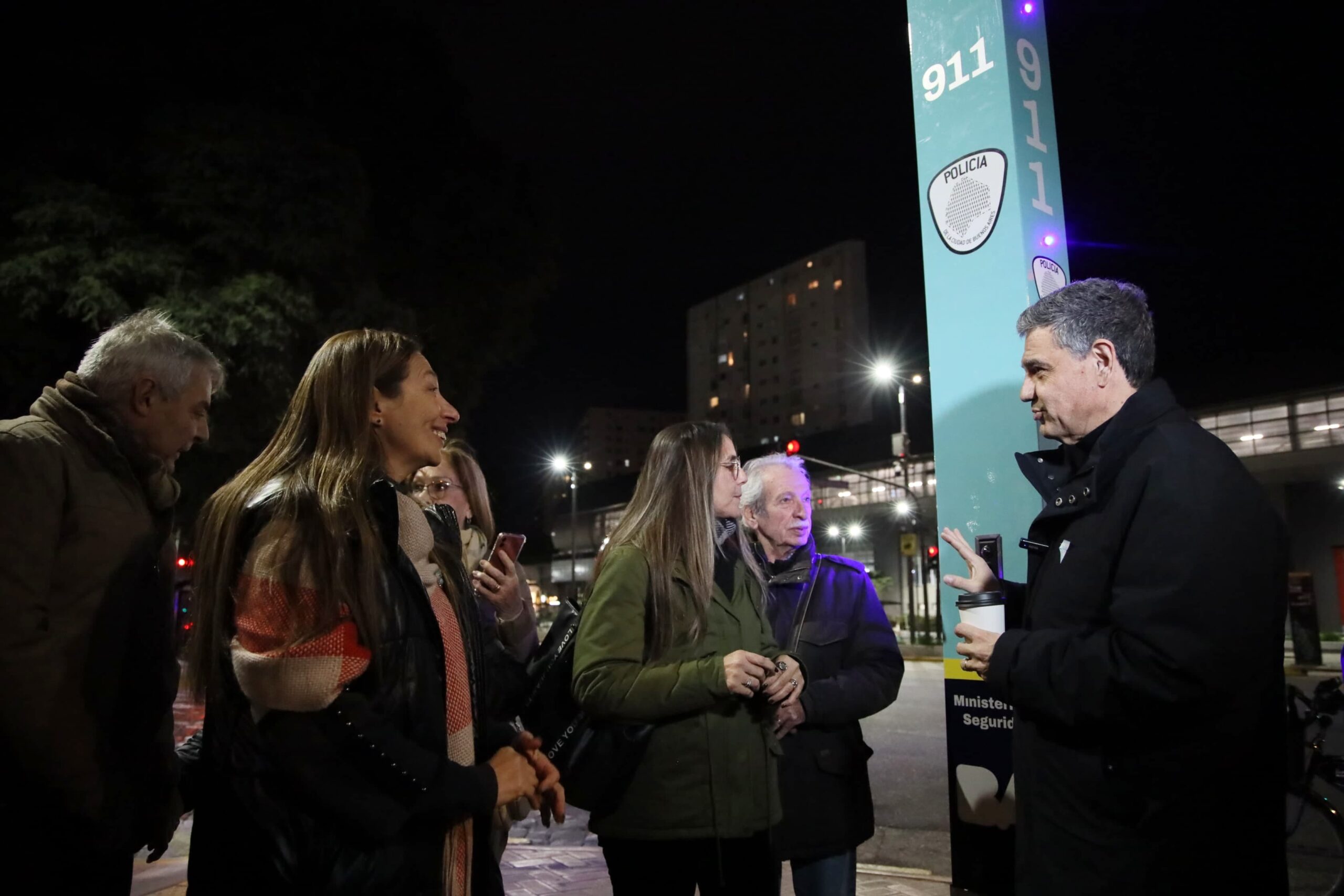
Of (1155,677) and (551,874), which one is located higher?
(1155,677)

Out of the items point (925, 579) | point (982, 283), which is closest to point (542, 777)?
point (982, 283)

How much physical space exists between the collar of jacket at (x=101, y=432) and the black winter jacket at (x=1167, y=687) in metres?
2.58

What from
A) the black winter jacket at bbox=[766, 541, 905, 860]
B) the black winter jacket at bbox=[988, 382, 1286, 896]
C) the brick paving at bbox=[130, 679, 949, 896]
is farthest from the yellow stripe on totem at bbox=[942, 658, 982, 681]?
the brick paving at bbox=[130, 679, 949, 896]

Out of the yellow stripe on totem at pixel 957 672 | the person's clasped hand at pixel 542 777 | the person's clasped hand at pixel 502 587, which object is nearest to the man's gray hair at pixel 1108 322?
the yellow stripe on totem at pixel 957 672

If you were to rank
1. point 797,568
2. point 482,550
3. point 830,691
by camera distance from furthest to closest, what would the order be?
point 482,550, point 797,568, point 830,691

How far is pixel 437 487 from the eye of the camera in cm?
461

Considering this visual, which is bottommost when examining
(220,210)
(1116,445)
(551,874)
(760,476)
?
(551,874)

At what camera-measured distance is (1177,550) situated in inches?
76.8

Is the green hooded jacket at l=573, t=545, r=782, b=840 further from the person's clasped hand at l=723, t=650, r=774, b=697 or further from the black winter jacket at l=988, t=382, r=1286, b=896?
the black winter jacket at l=988, t=382, r=1286, b=896

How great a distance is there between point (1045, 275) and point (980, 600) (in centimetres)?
182

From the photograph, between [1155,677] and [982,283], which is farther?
[982,283]

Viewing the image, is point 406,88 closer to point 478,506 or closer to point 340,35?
point 340,35

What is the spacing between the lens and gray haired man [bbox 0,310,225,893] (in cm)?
223

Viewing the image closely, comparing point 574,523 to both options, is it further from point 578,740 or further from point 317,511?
point 317,511
